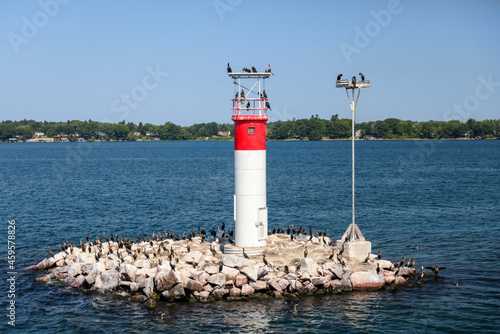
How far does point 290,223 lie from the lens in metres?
52.8

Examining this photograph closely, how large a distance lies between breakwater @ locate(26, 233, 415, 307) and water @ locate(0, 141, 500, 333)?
2.66ft

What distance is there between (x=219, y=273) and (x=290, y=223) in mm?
22250

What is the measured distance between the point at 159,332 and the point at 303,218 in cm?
3016

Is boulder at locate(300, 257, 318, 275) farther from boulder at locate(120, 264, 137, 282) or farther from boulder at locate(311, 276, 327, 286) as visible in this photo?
boulder at locate(120, 264, 137, 282)

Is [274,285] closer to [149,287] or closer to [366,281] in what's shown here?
[366,281]

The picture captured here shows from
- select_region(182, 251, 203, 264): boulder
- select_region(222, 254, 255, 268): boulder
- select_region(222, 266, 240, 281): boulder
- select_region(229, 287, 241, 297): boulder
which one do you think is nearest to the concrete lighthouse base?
select_region(222, 254, 255, 268): boulder

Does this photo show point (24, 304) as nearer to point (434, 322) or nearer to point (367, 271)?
point (367, 271)

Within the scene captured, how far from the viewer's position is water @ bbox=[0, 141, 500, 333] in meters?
28.2

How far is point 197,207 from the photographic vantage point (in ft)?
210

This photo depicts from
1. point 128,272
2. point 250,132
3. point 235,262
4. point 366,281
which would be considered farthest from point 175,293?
point 366,281

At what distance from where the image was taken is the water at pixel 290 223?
28.2 m

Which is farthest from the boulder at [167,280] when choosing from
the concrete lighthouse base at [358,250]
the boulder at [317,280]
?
the concrete lighthouse base at [358,250]

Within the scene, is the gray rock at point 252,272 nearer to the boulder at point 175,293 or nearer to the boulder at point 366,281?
the boulder at point 175,293

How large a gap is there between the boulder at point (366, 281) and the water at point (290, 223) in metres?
0.80
